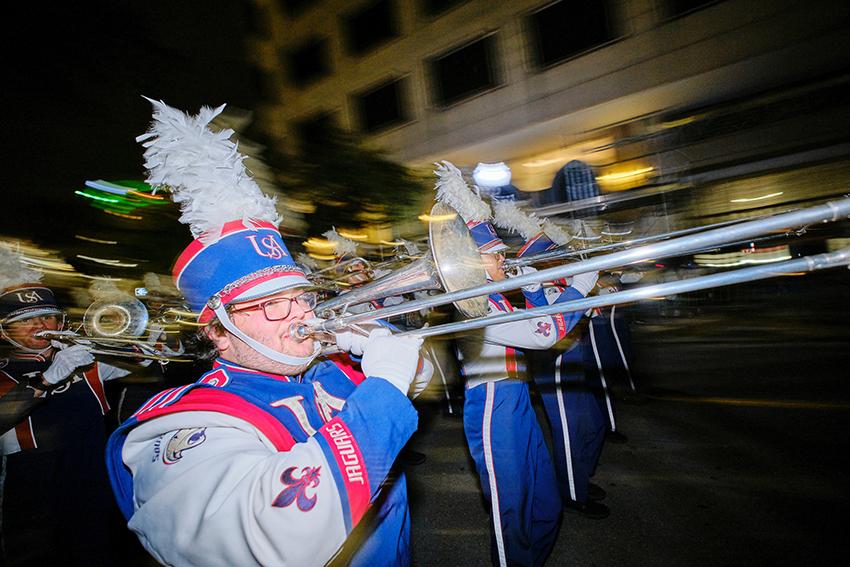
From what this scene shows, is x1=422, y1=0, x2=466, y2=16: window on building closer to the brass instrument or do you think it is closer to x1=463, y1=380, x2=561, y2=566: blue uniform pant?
x1=463, y1=380, x2=561, y2=566: blue uniform pant

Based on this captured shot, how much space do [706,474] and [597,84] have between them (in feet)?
34.3

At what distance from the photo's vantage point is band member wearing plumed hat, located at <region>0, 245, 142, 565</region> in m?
3.00

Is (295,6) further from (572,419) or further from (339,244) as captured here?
(572,419)

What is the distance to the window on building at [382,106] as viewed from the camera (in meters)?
15.5

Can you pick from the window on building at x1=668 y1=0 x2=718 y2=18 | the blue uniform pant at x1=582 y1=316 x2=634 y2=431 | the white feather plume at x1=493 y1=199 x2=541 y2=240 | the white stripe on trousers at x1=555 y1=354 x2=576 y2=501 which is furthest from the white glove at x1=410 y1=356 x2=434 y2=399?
the window on building at x1=668 y1=0 x2=718 y2=18

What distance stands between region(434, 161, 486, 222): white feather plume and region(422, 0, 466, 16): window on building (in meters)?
12.5

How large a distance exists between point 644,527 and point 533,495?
1180mm

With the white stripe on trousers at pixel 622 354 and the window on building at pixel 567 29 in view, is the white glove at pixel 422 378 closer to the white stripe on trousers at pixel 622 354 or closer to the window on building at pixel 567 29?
the white stripe on trousers at pixel 622 354

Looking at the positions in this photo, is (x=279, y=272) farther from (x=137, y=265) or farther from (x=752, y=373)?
(x=752, y=373)

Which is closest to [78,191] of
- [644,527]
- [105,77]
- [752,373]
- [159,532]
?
[105,77]

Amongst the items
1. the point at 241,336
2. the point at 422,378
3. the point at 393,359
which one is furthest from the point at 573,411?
the point at 241,336

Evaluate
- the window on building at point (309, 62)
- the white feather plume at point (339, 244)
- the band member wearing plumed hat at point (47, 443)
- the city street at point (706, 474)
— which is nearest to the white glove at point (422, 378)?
the city street at point (706, 474)

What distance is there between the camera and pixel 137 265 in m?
4.07

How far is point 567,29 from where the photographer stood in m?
11.4
